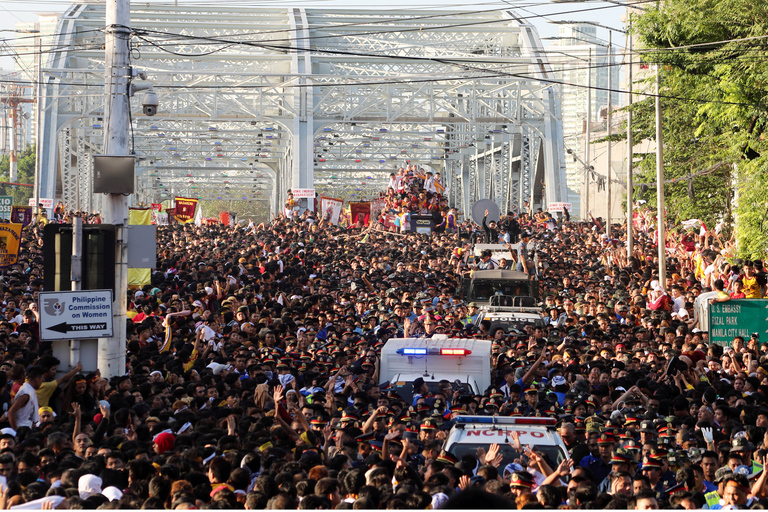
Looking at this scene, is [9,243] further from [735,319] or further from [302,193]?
[302,193]

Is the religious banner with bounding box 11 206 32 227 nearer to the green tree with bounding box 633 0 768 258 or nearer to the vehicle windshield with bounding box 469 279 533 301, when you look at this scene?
the vehicle windshield with bounding box 469 279 533 301

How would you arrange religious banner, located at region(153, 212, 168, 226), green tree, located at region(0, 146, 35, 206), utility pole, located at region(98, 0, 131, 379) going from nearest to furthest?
utility pole, located at region(98, 0, 131, 379) → religious banner, located at region(153, 212, 168, 226) → green tree, located at region(0, 146, 35, 206)

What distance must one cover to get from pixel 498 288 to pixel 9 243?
10646 millimetres

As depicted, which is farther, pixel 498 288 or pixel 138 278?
pixel 498 288

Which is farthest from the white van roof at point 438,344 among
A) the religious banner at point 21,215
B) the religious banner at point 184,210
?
the religious banner at point 184,210

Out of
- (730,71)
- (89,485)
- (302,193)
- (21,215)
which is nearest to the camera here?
(89,485)

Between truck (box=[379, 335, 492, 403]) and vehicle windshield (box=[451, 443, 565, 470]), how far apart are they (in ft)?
12.0

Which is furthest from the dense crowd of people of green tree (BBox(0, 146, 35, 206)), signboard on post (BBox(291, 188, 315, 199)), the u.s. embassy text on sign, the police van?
green tree (BBox(0, 146, 35, 206))

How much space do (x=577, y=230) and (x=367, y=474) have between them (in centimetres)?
3460

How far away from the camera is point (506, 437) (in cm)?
914

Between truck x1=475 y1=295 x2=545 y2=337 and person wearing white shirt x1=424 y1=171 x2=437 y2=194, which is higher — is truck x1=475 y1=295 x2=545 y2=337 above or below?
below

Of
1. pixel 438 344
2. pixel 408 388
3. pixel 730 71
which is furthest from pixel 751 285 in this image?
pixel 408 388

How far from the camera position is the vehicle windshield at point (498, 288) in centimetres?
2294

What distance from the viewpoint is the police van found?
9039 mm
